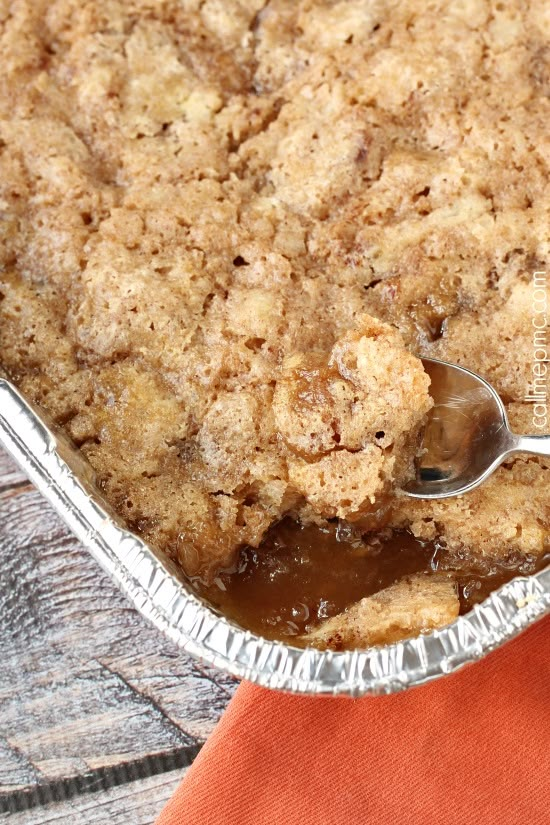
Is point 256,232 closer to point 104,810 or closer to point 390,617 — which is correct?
point 390,617

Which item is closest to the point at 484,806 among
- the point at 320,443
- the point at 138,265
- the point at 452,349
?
the point at 320,443

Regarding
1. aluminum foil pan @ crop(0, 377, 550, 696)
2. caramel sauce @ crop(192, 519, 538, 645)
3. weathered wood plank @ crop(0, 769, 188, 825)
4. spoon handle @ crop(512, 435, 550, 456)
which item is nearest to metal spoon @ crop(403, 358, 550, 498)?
spoon handle @ crop(512, 435, 550, 456)

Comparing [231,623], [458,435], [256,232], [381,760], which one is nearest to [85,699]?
[231,623]

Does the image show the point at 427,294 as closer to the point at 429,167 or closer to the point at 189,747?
the point at 429,167

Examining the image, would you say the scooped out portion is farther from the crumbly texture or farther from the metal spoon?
the crumbly texture

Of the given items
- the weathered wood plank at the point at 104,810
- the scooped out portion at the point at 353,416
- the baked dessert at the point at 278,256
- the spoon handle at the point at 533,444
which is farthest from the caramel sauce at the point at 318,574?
the weathered wood plank at the point at 104,810
